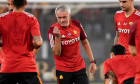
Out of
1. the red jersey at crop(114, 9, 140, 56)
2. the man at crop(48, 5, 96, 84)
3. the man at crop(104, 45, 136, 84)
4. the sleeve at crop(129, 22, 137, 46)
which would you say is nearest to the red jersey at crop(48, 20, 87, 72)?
the man at crop(48, 5, 96, 84)

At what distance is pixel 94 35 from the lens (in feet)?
47.9

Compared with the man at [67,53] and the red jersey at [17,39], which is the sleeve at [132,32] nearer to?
the red jersey at [17,39]

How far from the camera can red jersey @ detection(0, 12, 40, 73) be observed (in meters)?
5.74

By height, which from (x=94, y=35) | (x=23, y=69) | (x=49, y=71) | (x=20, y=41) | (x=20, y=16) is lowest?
(x=49, y=71)

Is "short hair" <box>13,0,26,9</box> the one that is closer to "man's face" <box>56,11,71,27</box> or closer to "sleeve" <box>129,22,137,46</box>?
"man's face" <box>56,11,71,27</box>

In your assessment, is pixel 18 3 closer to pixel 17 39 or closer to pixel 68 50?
pixel 17 39

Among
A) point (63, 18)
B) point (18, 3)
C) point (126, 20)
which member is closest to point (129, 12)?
point (126, 20)

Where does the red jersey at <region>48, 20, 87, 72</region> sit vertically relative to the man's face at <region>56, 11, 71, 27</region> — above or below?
below

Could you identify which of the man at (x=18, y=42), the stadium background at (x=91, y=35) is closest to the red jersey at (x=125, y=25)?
the man at (x=18, y=42)

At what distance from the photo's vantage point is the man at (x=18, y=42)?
5.74 m

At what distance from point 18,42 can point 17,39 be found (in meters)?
0.05

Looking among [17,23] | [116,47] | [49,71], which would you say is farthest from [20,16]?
[49,71]

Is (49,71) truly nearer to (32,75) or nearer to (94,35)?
(94,35)

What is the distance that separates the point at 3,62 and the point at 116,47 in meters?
1.88
